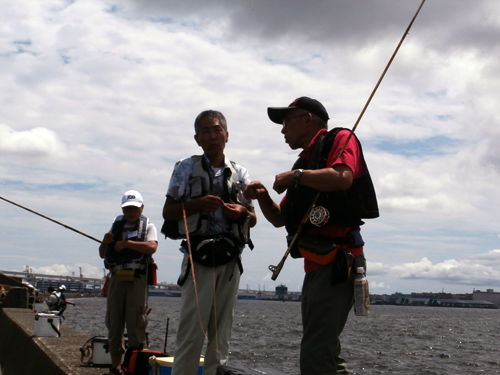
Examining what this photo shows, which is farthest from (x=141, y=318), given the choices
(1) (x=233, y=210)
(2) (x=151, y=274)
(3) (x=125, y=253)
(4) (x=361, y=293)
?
(4) (x=361, y=293)

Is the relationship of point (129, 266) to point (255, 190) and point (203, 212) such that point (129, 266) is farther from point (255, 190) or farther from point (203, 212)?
point (255, 190)

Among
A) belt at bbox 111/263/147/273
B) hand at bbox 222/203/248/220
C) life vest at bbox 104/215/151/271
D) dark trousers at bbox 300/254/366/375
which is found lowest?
dark trousers at bbox 300/254/366/375

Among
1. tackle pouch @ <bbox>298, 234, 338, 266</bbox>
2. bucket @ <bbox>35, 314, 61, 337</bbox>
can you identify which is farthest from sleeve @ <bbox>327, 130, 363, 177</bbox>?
bucket @ <bbox>35, 314, 61, 337</bbox>

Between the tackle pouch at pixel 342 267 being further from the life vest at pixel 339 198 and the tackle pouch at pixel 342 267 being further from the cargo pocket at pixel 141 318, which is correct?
the cargo pocket at pixel 141 318

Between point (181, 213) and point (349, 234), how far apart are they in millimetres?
1227

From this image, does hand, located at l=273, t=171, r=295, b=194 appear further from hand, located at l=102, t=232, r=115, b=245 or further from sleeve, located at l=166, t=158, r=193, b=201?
hand, located at l=102, t=232, r=115, b=245

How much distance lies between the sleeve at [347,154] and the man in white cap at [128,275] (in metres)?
2.96

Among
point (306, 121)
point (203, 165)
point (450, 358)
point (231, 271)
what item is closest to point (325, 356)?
point (231, 271)

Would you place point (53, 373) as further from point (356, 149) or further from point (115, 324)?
point (356, 149)

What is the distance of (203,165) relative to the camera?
3926 mm

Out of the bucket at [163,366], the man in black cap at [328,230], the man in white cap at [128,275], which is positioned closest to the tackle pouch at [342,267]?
the man in black cap at [328,230]

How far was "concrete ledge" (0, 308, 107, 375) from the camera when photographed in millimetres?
5668

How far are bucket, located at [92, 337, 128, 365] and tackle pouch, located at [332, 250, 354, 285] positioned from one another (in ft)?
12.5

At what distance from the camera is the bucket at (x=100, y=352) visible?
603 centimetres
